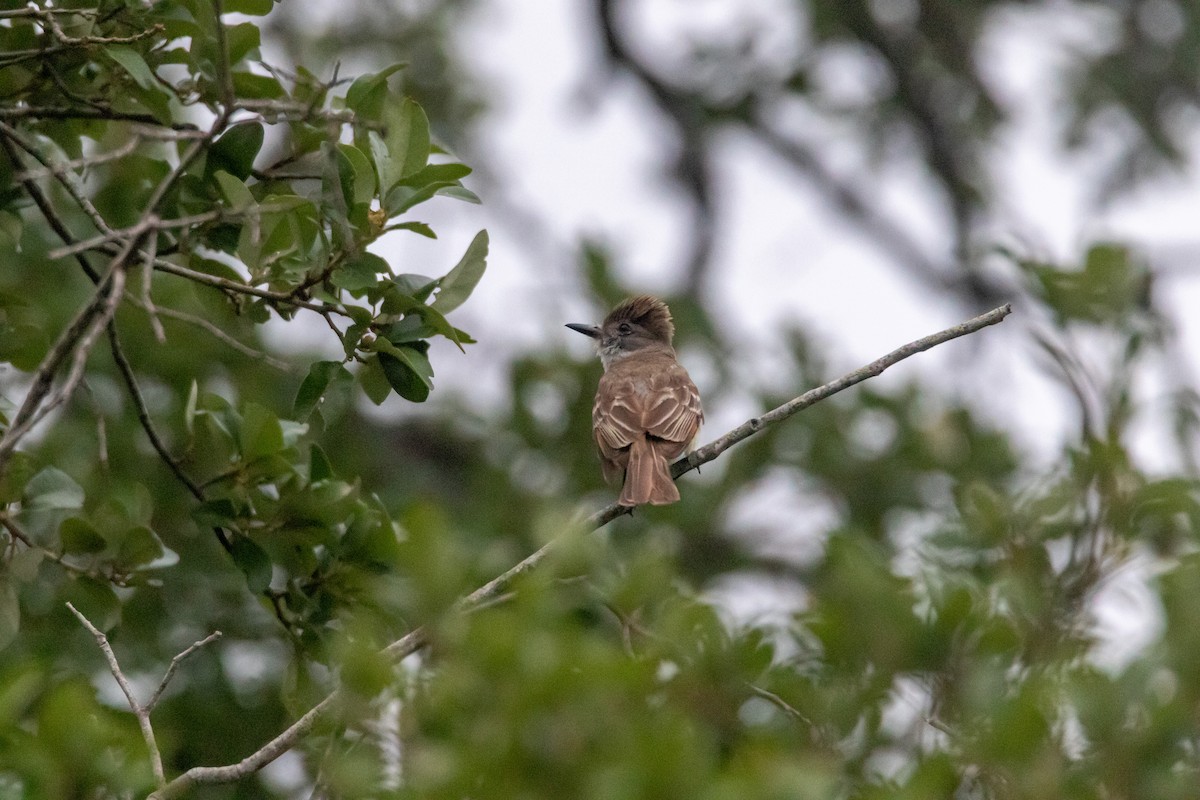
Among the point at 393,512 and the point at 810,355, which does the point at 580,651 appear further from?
the point at 810,355

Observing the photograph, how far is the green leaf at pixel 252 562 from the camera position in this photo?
3.86 meters

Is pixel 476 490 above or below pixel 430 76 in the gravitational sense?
below

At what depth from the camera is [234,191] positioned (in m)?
3.59

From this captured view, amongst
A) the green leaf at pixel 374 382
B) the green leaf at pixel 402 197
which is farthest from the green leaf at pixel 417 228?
the green leaf at pixel 374 382

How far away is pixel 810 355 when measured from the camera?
878 cm

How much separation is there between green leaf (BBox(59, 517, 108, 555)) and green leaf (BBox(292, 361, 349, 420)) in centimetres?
58

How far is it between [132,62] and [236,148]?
33 centimetres

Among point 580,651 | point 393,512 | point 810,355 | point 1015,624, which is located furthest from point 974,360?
point 580,651

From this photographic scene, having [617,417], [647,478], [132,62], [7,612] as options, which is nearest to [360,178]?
[132,62]

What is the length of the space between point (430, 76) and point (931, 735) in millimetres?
7272

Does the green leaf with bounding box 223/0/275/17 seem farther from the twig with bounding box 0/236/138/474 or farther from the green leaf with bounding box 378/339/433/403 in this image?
the twig with bounding box 0/236/138/474

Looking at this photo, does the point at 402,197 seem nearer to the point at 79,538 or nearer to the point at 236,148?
the point at 236,148

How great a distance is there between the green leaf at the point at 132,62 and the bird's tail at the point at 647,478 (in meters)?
2.14

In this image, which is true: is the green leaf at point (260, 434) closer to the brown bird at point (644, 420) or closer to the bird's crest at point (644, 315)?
the brown bird at point (644, 420)
